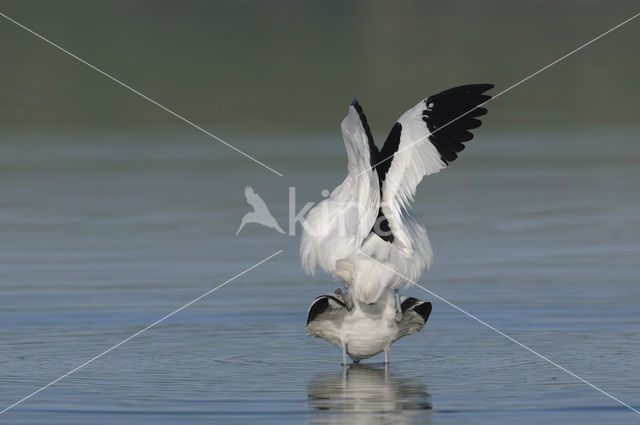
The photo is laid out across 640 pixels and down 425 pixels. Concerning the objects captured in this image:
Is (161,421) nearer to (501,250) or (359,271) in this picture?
(359,271)

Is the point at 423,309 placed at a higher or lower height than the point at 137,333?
higher

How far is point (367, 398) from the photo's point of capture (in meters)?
8.65

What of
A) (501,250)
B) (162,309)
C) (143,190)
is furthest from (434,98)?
(143,190)

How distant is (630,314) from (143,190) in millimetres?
7206

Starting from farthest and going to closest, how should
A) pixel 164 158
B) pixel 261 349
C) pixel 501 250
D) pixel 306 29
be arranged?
pixel 306 29 → pixel 164 158 → pixel 501 250 → pixel 261 349

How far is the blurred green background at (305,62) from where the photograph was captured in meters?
23.3

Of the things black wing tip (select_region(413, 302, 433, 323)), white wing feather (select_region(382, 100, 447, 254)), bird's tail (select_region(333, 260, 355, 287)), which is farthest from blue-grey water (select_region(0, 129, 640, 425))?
white wing feather (select_region(382, 100, 447, 254))

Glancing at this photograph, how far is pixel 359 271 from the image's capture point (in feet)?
29.3

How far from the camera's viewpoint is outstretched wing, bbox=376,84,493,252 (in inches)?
344

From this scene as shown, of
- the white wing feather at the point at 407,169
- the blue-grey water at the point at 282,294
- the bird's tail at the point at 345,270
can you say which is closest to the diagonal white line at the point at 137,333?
the blue-grey water at the point at 282,294

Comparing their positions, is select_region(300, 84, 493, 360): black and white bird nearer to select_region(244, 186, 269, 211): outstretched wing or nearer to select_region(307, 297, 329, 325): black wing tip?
select_region(307, 297, 329, 325): black wing tip

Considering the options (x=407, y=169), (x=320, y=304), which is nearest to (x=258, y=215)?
(x=320, y=304)

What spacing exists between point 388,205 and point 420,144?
45 cm

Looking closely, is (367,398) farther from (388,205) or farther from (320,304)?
(388,205)
